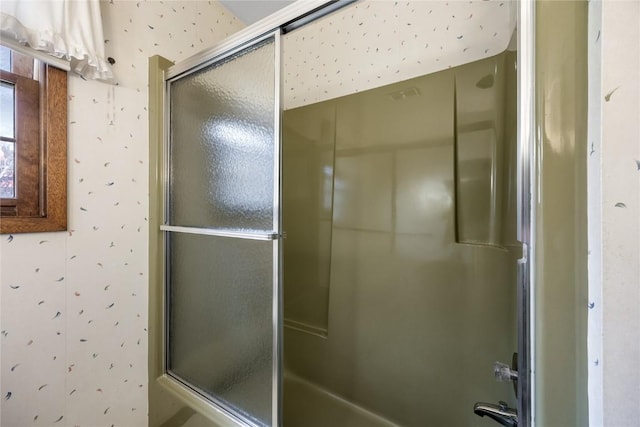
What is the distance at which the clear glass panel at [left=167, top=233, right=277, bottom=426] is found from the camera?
0.82 meters

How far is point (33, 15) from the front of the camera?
0.71 metres

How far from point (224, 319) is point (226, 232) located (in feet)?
1.17

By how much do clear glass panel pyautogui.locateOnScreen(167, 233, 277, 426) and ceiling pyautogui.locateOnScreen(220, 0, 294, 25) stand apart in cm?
143

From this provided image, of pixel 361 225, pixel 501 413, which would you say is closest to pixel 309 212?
pixel 361 225

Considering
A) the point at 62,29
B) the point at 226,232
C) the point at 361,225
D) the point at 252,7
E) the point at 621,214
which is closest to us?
the point at 621,214

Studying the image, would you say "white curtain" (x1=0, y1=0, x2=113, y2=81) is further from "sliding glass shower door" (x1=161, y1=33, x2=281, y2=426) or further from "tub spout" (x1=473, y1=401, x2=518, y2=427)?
"tub spout" (x1=473, y1=401, x2=518, y2=427)

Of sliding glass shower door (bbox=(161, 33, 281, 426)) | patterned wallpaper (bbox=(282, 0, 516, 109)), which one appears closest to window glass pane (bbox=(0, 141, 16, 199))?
sliding glass shower door (bbox=(161, 33, 281, 426))

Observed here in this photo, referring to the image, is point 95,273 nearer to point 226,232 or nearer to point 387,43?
point 226,232

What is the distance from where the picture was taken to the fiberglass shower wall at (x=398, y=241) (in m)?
0.97

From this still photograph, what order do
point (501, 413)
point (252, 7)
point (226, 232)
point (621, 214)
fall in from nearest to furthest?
point (621, 214) < point (501, 413) < point (226, 232) < point (252, 7)

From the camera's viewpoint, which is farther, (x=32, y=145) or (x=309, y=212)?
(x=309, y=212)

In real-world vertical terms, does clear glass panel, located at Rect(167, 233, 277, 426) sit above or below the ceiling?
below

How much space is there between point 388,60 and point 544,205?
1155 millimetres

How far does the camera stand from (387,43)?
1.27 metres
